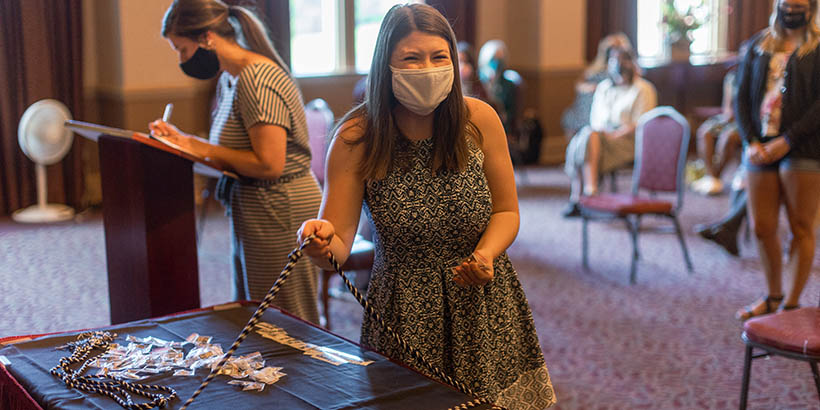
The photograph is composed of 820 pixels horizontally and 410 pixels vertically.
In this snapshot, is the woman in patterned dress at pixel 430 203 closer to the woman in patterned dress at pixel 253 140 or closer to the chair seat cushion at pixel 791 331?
the woman in patterned dress at pixel 253 140

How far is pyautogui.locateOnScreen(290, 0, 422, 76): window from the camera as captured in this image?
28.3 feet

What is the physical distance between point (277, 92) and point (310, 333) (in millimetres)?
923

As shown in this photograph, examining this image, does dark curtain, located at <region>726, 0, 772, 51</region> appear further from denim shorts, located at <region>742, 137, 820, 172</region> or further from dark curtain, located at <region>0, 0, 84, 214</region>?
dark curtain, located at <region>0, 0, 84, 214</region>

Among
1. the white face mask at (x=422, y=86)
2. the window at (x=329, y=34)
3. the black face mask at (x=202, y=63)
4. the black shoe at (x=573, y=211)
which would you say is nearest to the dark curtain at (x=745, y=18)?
the window at (x=329, y=34)

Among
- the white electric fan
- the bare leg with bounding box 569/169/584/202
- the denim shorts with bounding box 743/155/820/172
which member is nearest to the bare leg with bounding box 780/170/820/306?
the denim shorts with bounding box 743/155/820/172

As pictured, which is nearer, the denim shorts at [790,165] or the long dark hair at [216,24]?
the long dark hair at [216,24]

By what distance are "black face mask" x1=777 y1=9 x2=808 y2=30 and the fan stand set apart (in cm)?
523

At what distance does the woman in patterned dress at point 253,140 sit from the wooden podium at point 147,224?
107 millimetres

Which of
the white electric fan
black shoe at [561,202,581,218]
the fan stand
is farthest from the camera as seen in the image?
black shoe at [561,202,581,218]

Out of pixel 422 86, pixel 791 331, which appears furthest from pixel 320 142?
pixel 422 86

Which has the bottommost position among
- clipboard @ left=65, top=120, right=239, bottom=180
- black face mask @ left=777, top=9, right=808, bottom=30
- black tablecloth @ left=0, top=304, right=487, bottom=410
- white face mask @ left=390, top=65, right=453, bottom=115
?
black tablecloth @ left=0, top=304, right=487, bottom=410

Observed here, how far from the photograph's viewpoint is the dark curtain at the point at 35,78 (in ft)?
21.5

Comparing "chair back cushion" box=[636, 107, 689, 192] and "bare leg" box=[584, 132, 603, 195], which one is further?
"bare leg" box=[584, 132, 603, 195]

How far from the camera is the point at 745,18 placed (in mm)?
10719
